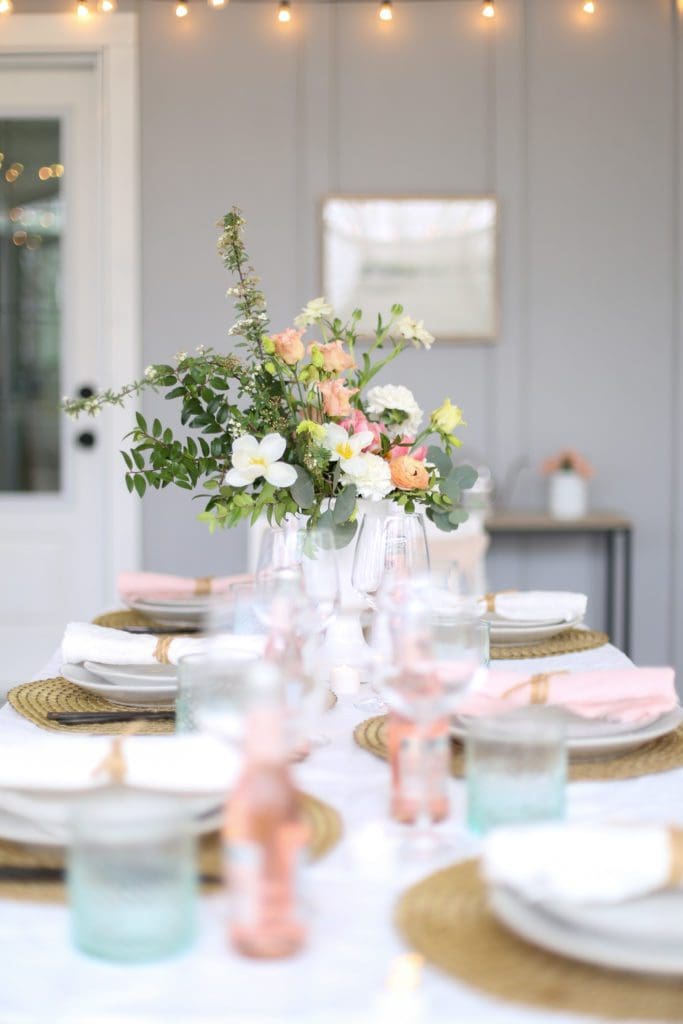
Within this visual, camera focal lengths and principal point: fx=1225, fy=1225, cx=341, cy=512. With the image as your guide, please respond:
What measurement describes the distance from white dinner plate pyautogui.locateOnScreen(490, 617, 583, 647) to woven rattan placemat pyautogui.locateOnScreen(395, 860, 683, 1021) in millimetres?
984

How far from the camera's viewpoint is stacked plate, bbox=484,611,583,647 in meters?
1.82

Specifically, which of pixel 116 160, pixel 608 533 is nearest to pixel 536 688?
pixel 608 533

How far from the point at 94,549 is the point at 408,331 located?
286 cm

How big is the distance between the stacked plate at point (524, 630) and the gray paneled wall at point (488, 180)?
7.94 feet

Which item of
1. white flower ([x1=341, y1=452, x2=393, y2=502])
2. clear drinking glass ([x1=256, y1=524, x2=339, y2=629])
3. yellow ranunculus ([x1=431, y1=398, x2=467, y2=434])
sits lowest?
clear drinking glass ([x1=256, y1=524, x2=339, y2=629])

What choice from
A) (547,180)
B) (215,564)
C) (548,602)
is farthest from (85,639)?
(547,180)

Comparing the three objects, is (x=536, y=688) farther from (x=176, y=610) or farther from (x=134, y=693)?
(x=176, y=610)

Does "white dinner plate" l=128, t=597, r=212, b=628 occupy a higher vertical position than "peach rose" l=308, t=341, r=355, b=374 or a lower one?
lower

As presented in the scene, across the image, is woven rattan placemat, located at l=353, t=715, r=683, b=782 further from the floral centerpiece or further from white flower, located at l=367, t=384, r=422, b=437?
white flower, located at l=367, t=384, r=422, b=437

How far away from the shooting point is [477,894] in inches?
32.9

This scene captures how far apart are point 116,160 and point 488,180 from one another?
1.28 meters

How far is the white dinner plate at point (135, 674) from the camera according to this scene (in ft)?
4.66

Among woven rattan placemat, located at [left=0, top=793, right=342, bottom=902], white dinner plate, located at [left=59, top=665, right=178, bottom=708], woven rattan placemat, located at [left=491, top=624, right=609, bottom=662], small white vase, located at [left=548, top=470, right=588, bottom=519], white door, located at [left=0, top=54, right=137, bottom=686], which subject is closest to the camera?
woven rattan placemat, located at [left=0, top=793, right=342, bottom=902]

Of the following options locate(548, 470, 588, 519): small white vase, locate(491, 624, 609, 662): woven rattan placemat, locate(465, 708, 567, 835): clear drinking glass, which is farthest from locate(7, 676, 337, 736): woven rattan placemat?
locate(548, 470, 588, 519): small white vase
